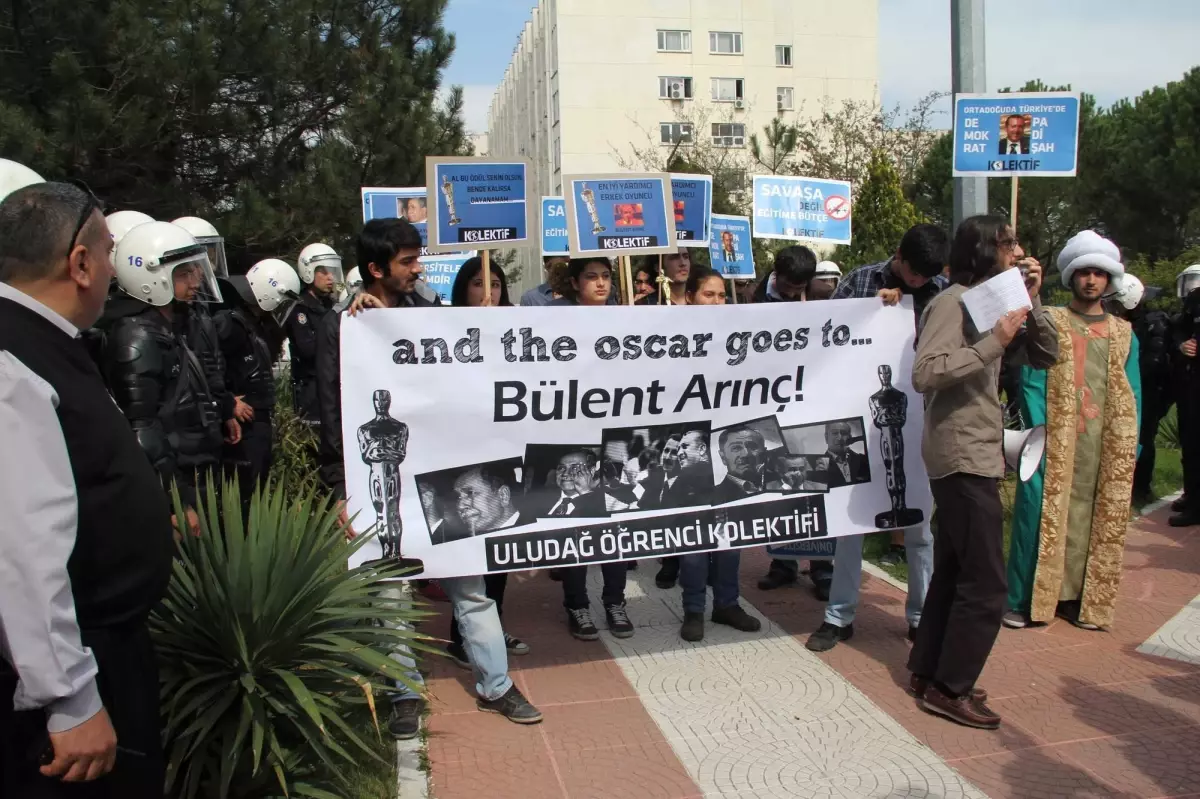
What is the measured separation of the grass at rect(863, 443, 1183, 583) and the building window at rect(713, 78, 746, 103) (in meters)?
43.2

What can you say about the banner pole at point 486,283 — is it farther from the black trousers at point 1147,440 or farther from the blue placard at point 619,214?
the black trousers at point 1147,440

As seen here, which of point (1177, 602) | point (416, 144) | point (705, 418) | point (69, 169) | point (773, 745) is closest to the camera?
point (773, 745)

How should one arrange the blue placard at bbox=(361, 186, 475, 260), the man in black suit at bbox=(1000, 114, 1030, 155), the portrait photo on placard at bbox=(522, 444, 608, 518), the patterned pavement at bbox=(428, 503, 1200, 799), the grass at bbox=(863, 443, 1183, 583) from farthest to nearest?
the blue placard at bbox=(361, 186, 475, 260)
the grass at bbox=(863, 443, 1183, 583)
the man in black suit at bbox=(1000, 114, 1030, 155)
the portrait photo on placard at bbox=(522, 444, 608, 518)
the patterned pavement at bbox=(428, 503, 1200, 799)

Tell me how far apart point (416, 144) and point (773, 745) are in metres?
11.0

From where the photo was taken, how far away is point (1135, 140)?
32.6 meters

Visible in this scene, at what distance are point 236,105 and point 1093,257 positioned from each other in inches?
396

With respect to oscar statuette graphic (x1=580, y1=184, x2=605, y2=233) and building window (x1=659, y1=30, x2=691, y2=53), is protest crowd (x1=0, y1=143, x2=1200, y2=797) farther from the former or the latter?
building window (x1=659, y1=30, x2=691, y2=53)

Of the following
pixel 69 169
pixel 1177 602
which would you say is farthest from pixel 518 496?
pixel 69 169

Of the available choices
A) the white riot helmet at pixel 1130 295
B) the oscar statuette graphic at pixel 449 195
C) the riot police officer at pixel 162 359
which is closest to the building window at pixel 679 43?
the white riot helmet at pixel 1130 295

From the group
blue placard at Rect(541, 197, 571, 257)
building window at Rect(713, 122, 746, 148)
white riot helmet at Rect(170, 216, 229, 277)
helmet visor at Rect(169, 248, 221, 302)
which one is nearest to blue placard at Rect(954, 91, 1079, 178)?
helmet visor at Rect(169, 248, 221, 302)

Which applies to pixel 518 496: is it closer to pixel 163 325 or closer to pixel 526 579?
pixel 163 325

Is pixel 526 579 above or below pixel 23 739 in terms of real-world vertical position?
below

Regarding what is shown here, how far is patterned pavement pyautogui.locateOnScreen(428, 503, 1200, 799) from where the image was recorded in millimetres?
3992

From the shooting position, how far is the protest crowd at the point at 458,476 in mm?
2209
